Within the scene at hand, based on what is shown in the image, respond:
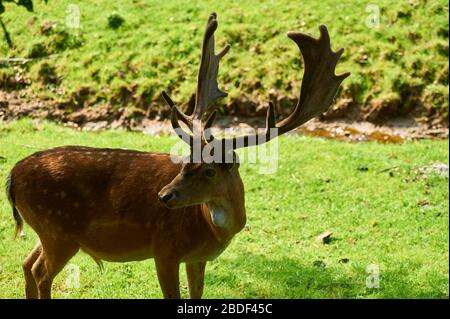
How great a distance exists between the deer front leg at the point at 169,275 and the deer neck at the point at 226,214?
39cm

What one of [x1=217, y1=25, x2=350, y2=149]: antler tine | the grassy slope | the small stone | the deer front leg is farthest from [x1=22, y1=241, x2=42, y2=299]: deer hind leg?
the grassy slope

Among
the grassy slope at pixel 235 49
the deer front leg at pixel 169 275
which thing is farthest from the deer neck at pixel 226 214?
the grassy slope at pixel 235 49

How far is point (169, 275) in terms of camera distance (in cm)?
574

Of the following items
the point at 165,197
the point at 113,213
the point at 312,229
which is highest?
the point at 165,197

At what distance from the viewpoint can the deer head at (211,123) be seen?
532 cm

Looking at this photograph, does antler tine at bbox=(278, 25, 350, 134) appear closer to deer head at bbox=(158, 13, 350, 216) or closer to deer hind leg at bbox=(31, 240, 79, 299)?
deer head at bbox=(158, 13, 350, 216)

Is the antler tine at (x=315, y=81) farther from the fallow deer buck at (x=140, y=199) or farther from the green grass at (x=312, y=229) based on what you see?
the green grass at (x=312, y=229)

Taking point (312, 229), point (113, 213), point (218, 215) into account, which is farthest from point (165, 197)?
point (312, 229)

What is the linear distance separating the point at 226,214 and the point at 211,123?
2.18 ft

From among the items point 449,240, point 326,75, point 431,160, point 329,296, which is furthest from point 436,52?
point 326,75

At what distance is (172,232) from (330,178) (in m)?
4.93

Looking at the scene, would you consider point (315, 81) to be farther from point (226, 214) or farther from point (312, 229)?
point (312, 229)

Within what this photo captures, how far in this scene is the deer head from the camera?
5320 mm

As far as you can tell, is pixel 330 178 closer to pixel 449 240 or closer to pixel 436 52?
pixel 449 240
